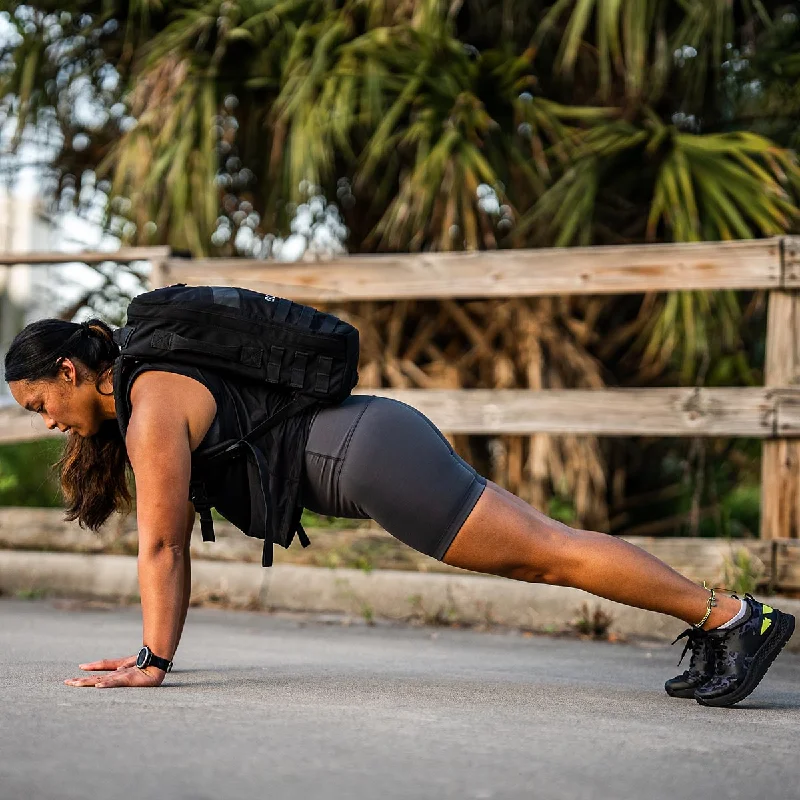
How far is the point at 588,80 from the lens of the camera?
7.63 meters

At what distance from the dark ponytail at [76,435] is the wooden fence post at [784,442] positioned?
2689 mm

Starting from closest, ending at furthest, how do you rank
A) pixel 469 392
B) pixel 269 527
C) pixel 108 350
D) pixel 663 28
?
pixel 269 527
pixel 108 350
pixel 469 392
pixel 663 28

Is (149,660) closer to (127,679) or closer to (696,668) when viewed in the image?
(127,679)

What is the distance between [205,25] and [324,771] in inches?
217

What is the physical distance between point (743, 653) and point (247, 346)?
1499mm

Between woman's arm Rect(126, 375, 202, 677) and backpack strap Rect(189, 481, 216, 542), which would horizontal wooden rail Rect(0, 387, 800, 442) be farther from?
woman's arm Rect(126, 375, 202, 677)

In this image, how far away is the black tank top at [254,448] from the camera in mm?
3518

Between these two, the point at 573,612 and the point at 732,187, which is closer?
the point at 573,612

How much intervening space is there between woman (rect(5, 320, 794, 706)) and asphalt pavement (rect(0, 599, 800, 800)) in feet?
0.54

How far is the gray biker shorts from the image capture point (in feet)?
11.3

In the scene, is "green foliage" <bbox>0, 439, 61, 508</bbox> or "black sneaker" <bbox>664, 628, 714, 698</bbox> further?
"green foliage" <bbox>0, 439, 61, 508</bbox>

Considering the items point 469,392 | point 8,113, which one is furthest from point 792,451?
point 8,113

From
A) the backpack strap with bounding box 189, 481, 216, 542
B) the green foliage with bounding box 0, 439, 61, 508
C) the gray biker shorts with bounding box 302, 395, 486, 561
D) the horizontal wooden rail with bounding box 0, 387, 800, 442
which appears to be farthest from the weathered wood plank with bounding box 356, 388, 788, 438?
the green foliage with bounding box 0, 439, 61, 508

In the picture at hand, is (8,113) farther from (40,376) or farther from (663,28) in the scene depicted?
(40,376)
